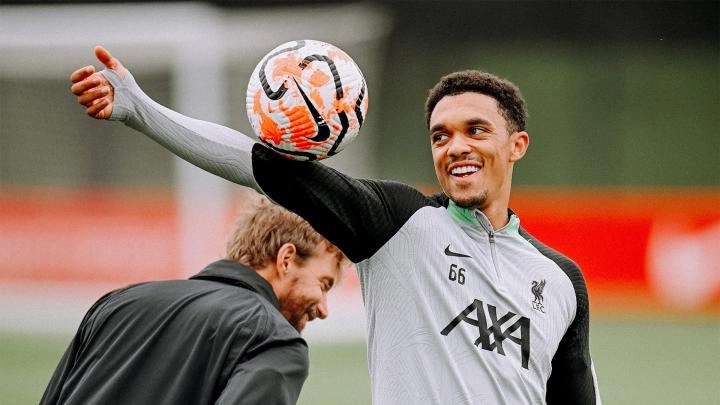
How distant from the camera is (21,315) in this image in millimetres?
14266

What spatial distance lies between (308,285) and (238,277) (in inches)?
15.2

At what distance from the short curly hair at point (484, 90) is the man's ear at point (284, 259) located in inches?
27.7

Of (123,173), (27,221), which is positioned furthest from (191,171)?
(123,173)

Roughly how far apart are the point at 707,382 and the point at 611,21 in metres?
12.4

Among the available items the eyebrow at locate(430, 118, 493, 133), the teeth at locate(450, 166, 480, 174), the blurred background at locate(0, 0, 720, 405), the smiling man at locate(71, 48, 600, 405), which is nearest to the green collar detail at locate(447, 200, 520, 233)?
the smiling man at locate(71, 48, 600, 405)

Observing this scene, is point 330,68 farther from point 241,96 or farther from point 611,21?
point 611,21

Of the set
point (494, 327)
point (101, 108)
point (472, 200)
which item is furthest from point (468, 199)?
point (101, 108)

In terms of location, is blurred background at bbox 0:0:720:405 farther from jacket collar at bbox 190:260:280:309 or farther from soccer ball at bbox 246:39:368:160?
soccer ball at bbox 246:39:368:160

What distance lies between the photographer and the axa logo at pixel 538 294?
350 centimetres

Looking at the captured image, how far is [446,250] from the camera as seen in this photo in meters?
3.41

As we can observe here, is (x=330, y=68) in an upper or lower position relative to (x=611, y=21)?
lower

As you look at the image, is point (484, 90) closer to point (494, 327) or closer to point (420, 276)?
point (420, 276)

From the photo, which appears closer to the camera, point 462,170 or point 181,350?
point 181,350

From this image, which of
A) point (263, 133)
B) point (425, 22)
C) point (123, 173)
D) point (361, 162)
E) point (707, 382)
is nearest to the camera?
point (263, 133)
